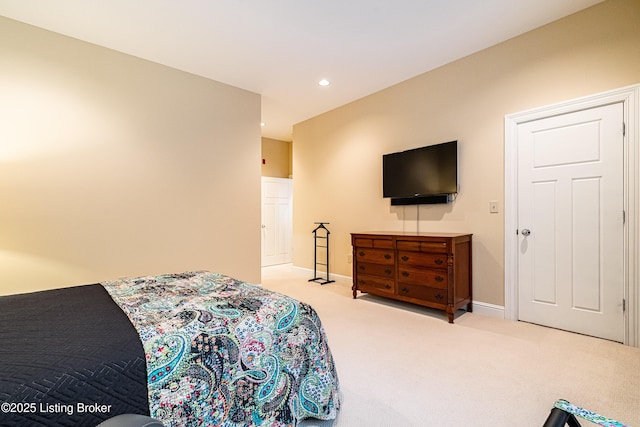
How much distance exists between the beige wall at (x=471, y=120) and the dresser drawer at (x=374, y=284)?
31.1 inches

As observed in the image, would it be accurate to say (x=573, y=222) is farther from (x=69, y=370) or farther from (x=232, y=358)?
(x=69, y=370)

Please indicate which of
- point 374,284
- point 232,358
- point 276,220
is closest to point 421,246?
point 374,284

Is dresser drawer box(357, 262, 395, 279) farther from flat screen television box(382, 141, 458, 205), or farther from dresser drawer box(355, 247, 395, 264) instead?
flat screen television box(382, 141, 458, 205)

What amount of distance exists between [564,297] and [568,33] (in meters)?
2.43

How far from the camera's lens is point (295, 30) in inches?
110

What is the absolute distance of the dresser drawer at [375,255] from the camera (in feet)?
11.6

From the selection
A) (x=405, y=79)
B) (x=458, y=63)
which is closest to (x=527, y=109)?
(x=458, y=63)

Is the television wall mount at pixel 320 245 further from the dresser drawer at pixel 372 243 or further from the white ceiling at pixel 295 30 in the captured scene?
the white ceiling at pixel 295 30

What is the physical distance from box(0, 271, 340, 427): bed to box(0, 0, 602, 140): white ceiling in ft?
7.76

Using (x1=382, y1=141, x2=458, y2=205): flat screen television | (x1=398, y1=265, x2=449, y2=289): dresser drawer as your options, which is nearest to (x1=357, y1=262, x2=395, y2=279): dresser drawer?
(x1=398, y1=265, x2=449, y2=289): dresser drawer

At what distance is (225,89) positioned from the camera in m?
3.91

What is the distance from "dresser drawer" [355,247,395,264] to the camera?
3529 mm

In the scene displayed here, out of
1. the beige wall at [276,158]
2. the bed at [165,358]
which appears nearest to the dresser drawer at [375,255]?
the bed at [165,358]

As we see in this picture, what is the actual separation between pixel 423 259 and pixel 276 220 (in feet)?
13.1
